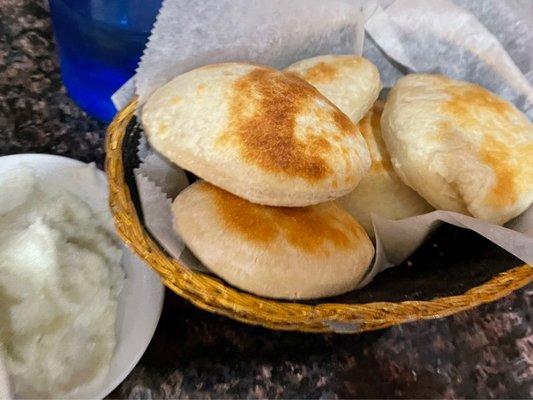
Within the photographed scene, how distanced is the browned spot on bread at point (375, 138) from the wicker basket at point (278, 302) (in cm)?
14

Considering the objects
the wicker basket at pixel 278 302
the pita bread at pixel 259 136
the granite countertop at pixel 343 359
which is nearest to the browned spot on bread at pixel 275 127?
the pita bread at pixel 259 136

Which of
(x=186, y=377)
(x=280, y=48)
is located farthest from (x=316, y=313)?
(x=280, y=48)

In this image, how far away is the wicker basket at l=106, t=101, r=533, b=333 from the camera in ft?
1.51

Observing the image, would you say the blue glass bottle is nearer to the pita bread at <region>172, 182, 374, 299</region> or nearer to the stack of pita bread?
the stack of pita bread

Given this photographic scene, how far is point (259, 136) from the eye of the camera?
0.50 meters

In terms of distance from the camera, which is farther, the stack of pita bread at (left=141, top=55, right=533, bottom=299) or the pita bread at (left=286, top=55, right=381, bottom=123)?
the pita bread at (left=286, top=55, right=381, bottom=123)

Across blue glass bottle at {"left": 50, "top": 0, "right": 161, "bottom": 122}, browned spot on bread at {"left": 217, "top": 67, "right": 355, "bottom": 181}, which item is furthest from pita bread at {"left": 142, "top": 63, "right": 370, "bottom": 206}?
blue glass bottle at {"left": 50, "top": 0, "right": 161, "bottom": 122}

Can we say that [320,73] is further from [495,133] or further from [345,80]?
[495,133]

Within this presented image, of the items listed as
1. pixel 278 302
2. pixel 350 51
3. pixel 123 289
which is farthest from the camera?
pixel 350 51

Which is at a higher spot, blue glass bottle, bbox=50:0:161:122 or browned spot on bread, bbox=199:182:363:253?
browned spot on bread, bbox=199:182:363:253

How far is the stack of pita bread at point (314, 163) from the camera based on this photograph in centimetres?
49

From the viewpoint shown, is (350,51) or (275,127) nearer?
(275,127)

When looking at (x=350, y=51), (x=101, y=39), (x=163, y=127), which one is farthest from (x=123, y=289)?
(x=350, y=51)

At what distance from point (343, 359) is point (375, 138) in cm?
24
